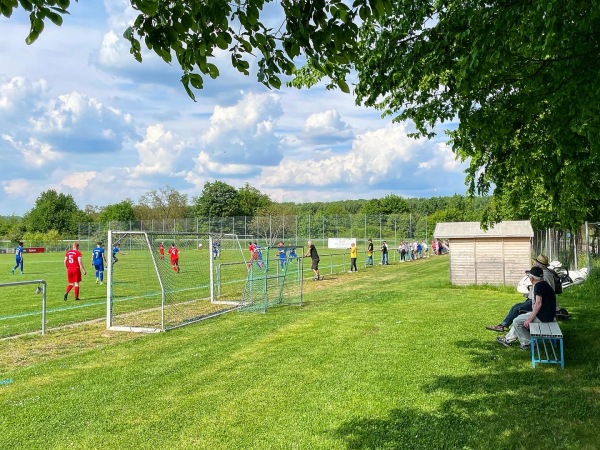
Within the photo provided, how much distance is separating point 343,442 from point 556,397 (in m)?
2.69

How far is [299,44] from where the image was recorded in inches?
147

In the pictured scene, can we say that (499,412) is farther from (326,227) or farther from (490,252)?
(326,227)

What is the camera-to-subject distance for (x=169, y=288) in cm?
1212

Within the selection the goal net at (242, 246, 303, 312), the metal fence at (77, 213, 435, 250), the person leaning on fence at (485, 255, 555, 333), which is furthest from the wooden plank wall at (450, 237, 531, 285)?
the metal fence at (77, 213, 435, 250)

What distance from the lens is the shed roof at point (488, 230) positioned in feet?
56.8

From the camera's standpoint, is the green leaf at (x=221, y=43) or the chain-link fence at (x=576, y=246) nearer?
the green leaf at (x=221, y=43)

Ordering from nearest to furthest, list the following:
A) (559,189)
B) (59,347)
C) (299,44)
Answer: (299,44), (559,189), (59,347)

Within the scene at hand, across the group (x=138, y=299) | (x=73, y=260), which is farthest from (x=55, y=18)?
(x=138, y=299)

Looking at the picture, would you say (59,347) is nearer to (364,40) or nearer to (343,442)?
(343,442)

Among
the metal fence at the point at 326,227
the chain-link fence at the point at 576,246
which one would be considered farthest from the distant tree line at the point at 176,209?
the chain-link fence at the point at 576,246

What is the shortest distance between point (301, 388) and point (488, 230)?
500 inches

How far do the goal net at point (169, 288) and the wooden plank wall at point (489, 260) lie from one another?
760 centimetres

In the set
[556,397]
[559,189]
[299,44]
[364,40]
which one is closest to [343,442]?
[556,397]

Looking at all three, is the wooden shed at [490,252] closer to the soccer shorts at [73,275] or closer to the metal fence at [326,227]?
the soccer shorts at [73,275]
